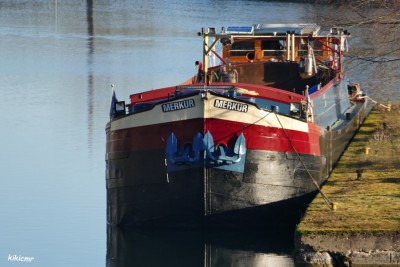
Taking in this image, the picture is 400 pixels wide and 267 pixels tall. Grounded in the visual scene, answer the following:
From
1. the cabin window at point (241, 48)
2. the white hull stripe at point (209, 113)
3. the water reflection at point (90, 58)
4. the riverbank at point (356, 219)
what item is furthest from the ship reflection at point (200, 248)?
the water reflection at point (90, 58)

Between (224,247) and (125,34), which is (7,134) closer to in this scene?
(224,247)

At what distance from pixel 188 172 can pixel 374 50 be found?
791 centimetres

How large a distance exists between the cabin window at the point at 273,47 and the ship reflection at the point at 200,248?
27.2 feet

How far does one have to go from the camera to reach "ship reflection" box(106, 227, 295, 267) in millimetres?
20016

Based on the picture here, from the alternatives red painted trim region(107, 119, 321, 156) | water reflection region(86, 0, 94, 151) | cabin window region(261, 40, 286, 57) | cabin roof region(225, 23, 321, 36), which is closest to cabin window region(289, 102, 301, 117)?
red painted trim region(107, 119, 321, 156)

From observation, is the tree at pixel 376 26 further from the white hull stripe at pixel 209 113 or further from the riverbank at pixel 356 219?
the white hull stripe at pixel 209 113

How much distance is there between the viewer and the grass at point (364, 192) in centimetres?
1730

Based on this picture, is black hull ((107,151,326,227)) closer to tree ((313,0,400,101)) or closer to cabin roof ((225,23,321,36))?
tree ((313,0,400,101))

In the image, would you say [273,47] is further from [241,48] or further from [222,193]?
[222,193]

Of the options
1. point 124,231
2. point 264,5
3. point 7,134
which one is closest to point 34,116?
point 7,134

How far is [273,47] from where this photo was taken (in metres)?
28.6

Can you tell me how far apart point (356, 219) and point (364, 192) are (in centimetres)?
216

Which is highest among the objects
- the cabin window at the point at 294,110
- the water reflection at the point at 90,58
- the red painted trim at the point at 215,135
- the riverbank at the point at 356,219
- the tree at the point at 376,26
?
the water reflection at the point at 90,58

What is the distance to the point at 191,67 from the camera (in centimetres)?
4978
